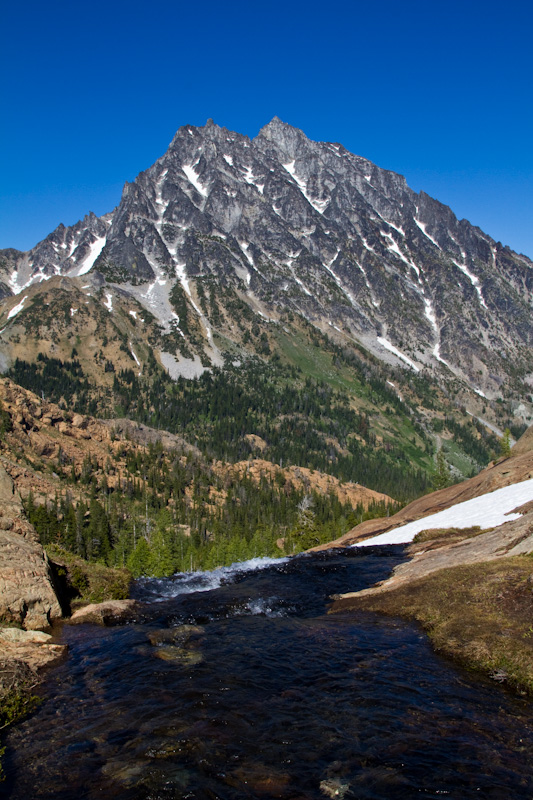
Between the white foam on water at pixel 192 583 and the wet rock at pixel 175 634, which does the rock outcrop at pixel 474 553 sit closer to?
the wet rock at pixel 175 634

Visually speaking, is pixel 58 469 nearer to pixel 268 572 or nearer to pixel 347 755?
pixel 268 572

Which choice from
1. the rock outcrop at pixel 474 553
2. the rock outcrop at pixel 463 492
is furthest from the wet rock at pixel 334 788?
the rock outcrop at pixel 463 492

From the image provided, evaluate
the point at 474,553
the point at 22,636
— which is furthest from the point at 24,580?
the point at 474,553

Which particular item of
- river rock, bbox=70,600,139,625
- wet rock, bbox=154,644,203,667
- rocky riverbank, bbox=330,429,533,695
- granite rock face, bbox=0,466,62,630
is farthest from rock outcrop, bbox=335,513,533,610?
granite rock face, bbox=0,466,62,630

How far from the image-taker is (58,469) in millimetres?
117188

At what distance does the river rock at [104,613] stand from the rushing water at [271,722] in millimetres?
2500

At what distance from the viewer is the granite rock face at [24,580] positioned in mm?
20797

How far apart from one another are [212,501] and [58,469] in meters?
44.7

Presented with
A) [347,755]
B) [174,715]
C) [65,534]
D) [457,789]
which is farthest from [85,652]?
[65,534]

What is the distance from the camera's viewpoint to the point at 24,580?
859 inches

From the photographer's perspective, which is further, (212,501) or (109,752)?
(212,501)

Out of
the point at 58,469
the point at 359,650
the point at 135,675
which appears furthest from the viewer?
the point at 58,469

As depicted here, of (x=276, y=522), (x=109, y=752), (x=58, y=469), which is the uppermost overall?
(x=58, y=469)

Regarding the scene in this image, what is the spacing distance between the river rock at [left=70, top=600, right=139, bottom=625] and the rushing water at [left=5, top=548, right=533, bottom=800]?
2500 millimetres
